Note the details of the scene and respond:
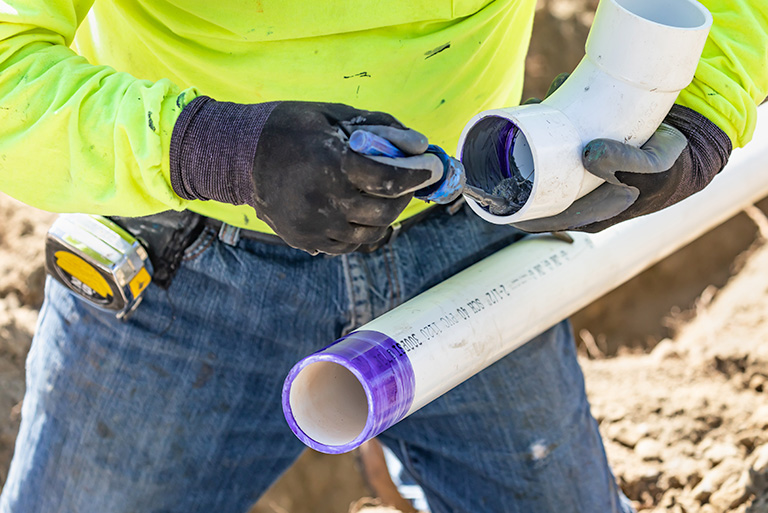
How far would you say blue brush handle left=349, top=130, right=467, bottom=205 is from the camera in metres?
1.03

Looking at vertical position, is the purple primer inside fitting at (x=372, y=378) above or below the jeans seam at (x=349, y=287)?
above

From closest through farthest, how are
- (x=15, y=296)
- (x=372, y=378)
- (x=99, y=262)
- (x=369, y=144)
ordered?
(x=369, y=144) < (x=372, y=378) < (x=99, y=262) < (x=15, y=296)

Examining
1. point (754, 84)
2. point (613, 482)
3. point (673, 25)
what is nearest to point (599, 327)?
point (613, 482)

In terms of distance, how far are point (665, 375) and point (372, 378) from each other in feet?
5.71

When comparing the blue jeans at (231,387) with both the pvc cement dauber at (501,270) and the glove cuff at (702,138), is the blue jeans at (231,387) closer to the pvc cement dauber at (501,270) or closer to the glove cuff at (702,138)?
the pvc cement dauber at (501,270)

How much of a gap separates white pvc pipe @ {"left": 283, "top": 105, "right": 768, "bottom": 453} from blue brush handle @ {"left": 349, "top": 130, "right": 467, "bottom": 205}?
0.30 meters

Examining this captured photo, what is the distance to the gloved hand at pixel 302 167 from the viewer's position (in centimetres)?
104

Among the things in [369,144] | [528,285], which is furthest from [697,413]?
[369,144]

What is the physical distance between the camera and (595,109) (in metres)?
1.27

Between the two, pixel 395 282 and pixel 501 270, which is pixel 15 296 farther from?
pixel 501 270

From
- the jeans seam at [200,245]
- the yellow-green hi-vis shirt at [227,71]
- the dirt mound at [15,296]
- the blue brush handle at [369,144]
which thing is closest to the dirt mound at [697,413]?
the yellow-green hi-vis shirt at [227,71]

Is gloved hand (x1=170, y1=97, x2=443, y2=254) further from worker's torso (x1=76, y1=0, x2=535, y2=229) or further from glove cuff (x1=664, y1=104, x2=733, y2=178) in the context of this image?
glove cuff (x1=664, y1=104, x2=733, y2=178)

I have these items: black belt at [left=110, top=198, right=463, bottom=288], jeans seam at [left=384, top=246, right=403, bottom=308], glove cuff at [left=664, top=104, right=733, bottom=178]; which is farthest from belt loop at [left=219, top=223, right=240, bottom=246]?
glove cuff at [left=664, top=104, right=733, bottom=178]

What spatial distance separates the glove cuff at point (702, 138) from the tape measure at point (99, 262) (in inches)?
44.4
